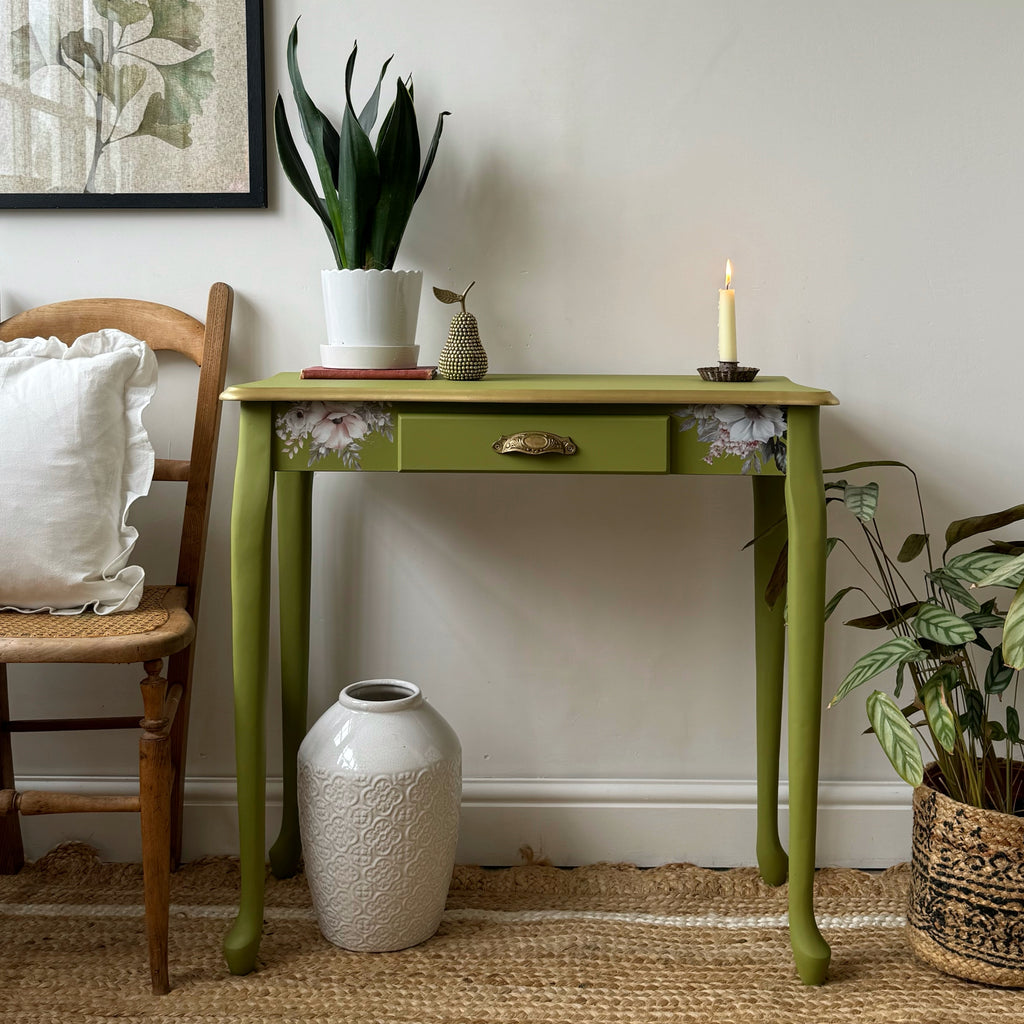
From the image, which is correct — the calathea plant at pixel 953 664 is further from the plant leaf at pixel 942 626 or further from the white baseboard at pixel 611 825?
the white baseboard at pixel 611 825

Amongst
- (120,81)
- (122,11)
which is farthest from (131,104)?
(122,11)

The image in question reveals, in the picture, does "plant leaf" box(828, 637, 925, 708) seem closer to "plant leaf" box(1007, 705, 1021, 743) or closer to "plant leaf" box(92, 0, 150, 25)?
"plant leaf" box(1007, 705, 1021, 743)

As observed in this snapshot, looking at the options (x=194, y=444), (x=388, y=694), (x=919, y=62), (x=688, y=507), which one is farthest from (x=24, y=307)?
(x=919, y=62)

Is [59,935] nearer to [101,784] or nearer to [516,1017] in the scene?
[101,784]

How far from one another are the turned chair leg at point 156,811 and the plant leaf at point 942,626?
3.24ft

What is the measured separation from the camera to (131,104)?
1553mm

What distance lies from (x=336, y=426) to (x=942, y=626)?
2.70 ft

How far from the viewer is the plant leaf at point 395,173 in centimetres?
144

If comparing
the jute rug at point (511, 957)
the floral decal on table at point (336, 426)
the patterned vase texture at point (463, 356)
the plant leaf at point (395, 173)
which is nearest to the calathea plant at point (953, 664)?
the jute rug at point (511, 957)

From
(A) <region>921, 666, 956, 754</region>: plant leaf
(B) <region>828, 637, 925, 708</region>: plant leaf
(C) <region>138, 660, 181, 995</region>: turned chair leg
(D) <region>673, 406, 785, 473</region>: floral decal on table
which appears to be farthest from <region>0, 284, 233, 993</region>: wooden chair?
(A) <region>921, 666, 956, 754</region>: plant leaf

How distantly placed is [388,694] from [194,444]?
19.3 inches

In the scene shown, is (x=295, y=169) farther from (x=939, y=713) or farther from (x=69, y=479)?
(x=939, y=713)

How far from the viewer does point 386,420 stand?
127cm

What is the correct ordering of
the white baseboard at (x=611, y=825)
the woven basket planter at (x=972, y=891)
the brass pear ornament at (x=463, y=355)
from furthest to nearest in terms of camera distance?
1. the white baseboard at (x=611, y=825)
2. the brass pear ornament at (x=463, y=355)
3. the woven basket planter at (x=972, y=891)
